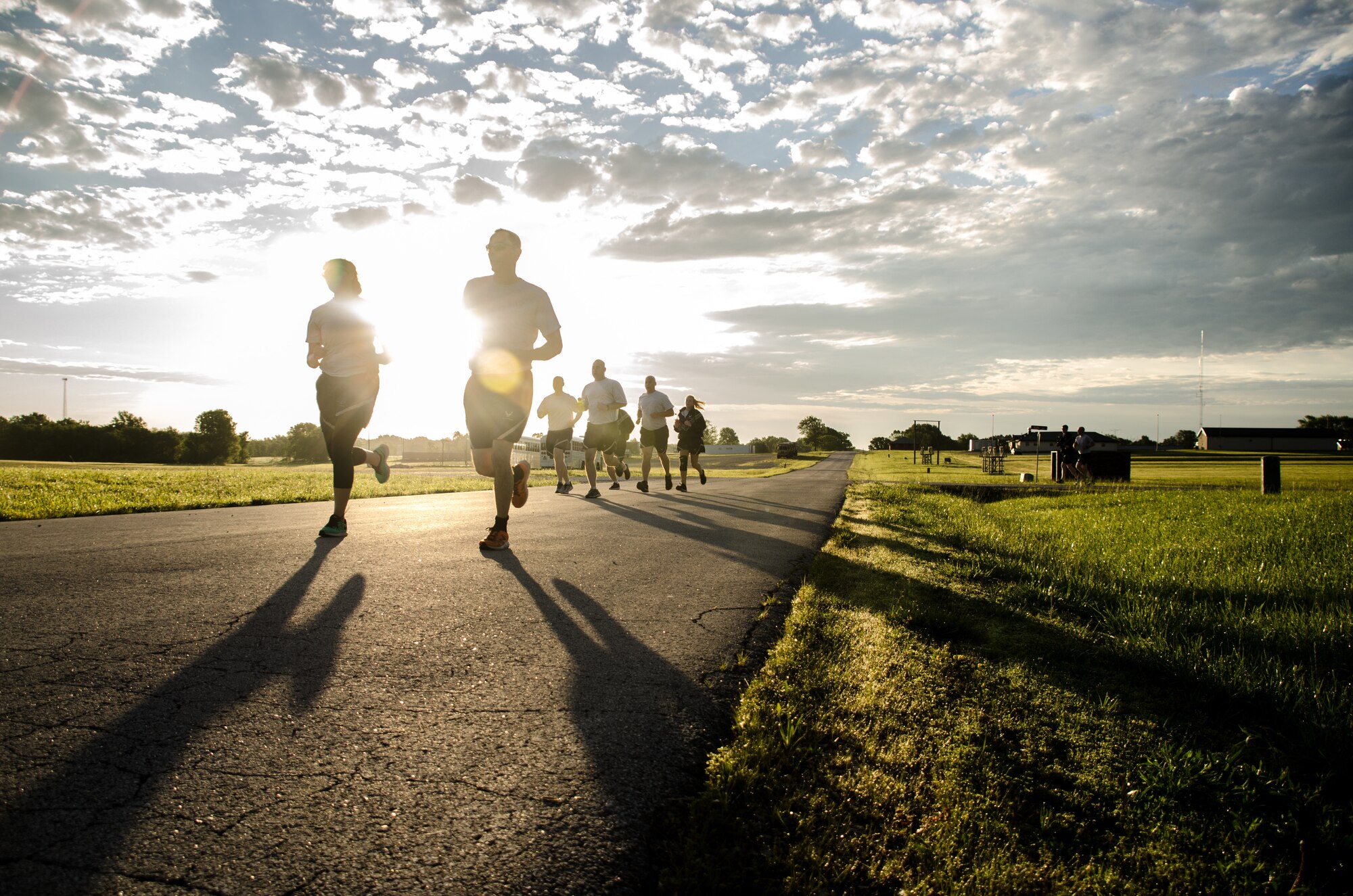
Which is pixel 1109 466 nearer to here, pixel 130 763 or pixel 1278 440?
pixel 130 763

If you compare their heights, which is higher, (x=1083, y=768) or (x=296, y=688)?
(x=296, y=688)

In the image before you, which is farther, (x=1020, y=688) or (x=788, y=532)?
(x=788, y=532)

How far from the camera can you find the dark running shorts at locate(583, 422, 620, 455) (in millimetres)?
12953

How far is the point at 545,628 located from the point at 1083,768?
2.19 metres

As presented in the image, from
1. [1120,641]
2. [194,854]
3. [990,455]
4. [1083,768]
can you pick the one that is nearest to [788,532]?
[1120,641]

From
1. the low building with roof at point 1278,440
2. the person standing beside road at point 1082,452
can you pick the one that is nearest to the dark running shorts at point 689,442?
the person standing beside road at point 1082,452

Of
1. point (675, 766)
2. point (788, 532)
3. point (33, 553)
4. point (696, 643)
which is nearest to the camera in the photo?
point (675, 766)

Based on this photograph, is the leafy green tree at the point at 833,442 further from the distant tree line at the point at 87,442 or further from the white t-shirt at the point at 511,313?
the white t-shirt at the point at 511,313

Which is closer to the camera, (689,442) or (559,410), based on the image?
(559,410)

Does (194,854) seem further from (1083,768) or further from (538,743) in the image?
(1083,768)

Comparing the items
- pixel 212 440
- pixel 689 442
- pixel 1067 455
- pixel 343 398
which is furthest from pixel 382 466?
pixel 212 440

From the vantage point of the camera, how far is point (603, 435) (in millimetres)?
12992

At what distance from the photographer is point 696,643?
3.29 metres

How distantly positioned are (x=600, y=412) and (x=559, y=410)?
0.74 metres
